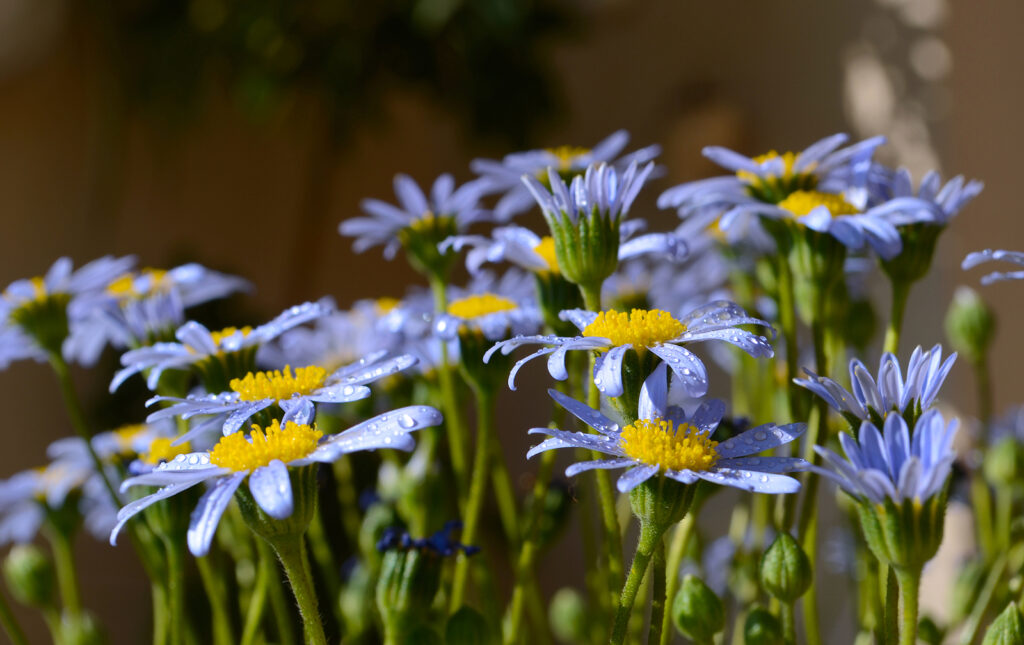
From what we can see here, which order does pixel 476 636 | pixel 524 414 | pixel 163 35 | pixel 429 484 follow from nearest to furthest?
pixel 476 636 → pixel 429 484 → pixel 163 35 → pixel 524 414

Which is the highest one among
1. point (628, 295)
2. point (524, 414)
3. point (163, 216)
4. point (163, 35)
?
point (163, 35)

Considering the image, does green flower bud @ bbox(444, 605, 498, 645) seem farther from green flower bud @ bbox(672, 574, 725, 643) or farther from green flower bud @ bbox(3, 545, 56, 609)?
green flower bud @ bbox(3, 545, 56, 609)

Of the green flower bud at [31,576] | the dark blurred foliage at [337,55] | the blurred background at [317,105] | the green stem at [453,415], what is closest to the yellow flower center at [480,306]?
the green stem at [453,415]

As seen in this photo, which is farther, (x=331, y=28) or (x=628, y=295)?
(x=331, y=28)

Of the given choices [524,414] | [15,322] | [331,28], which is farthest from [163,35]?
Result: [15,322]

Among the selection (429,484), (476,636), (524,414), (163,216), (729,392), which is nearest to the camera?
(476,636)

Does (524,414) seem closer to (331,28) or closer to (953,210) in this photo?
(331,28)

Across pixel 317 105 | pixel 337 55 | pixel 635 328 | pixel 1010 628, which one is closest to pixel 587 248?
pixel 635 328

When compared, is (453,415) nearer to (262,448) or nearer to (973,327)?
(262,448)
